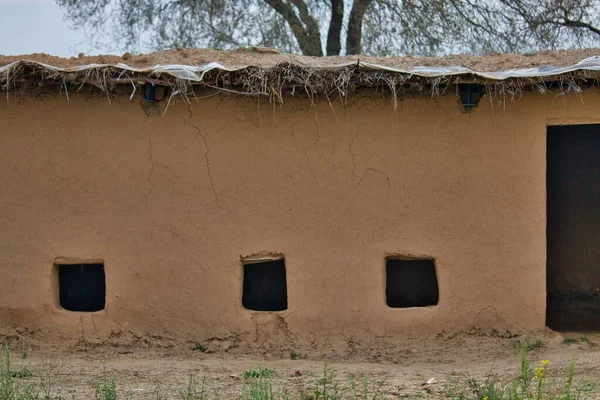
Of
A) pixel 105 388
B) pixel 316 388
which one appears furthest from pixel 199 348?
pixel 316 388

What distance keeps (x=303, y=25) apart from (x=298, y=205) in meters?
9.36

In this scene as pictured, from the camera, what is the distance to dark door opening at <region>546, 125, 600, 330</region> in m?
9.08

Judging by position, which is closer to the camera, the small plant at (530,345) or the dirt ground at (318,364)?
the dirt ground at (318,364)

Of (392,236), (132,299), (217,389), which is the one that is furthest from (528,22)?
(217,389)

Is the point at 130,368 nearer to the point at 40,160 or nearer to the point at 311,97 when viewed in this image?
the point at 40,160

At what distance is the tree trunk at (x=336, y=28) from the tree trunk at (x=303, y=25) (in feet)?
0.72

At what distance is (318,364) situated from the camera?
712 centimetres

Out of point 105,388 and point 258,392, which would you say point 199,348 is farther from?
point 258,392

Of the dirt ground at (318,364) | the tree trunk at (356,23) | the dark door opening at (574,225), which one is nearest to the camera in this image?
the dirt ground at (318,364)

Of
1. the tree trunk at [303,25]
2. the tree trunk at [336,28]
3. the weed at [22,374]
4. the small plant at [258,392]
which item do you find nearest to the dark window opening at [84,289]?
the weed at [22,374]

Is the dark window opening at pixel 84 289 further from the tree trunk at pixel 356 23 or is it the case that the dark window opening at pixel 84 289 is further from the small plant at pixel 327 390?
the tree trunk at pixel 356 23

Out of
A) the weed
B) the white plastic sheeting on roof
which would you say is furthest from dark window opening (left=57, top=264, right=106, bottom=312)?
the white plastic sheeting on roof

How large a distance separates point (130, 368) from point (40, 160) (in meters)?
1.96

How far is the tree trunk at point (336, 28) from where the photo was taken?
16.1 m
